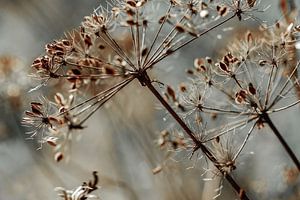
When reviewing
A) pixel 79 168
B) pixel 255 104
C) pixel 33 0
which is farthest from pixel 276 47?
pixel 33 0

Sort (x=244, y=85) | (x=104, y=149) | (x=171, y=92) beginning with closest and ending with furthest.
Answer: (x=244, y=85) → (x=171, y=92) → (x=104, y=149)

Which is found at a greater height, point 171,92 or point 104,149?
point 104,149

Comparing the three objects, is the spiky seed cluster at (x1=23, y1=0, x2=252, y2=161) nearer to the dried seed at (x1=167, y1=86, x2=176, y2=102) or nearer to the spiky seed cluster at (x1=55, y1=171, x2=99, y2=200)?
the dried seed at (x1=167, y1=86, x2=176, y2=102)

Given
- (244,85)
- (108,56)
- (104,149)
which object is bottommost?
(244,85)

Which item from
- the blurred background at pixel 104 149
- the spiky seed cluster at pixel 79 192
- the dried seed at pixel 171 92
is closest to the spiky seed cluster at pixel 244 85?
the dried seed at pixel 171 92

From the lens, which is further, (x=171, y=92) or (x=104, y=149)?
(x=104, y=149)

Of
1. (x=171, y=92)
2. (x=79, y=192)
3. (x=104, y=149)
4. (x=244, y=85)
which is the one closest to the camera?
(x=79, y=192)

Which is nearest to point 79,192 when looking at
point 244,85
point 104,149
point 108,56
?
point 108,56

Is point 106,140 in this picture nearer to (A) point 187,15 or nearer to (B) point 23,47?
(B) point 23,47

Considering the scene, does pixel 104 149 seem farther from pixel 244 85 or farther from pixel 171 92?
pixel 244 85

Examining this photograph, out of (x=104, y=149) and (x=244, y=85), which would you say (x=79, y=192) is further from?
(x=104, y=149)
